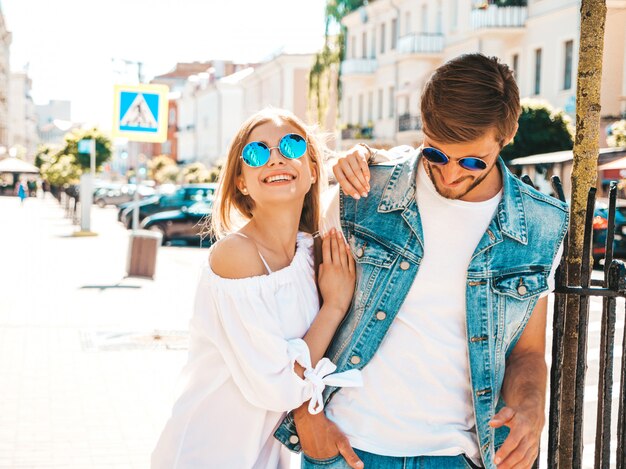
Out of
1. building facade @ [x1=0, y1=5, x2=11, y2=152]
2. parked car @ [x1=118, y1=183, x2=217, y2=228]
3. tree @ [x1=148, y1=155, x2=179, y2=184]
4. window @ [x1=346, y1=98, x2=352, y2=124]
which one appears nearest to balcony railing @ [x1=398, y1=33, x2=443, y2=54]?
window @ [x1=346, y1=98, x2=352, y2=124]

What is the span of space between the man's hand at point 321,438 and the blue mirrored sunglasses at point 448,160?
29.4 inches

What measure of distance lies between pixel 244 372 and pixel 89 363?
6.44 m

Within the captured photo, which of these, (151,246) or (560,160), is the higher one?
(560,160)

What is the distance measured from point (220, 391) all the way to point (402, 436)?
1.74 feet

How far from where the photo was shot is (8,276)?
644 inches

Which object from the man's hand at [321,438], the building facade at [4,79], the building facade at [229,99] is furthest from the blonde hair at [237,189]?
the building facade at [4,79]

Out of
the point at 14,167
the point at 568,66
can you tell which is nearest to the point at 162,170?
the point at 14,167

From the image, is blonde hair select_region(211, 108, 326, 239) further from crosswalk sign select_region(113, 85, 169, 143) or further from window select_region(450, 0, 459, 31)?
window select_region(450, 0, 459, 31)

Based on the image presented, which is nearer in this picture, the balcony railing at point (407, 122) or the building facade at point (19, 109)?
the balcony railing at point (407, 122)

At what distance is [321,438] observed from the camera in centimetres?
254

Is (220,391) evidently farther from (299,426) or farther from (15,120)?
(15,120)

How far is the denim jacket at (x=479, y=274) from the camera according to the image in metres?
2.49

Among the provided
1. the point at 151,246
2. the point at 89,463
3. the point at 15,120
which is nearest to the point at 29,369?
the point at 89,463

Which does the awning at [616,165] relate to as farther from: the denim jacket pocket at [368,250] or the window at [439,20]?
the window at [439,20]
